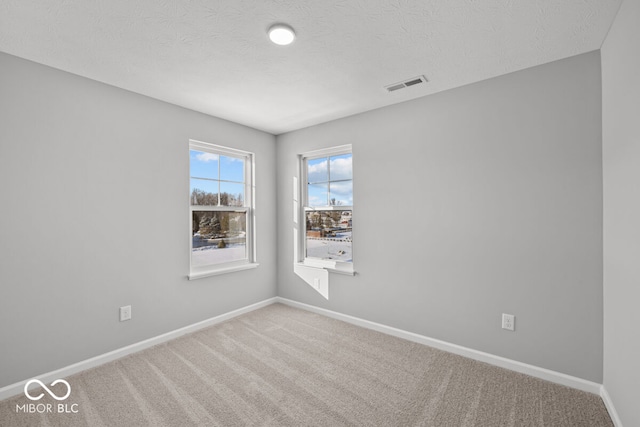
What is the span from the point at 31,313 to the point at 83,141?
Answer: 1394mm

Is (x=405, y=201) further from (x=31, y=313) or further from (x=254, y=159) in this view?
(x=31, y=313)

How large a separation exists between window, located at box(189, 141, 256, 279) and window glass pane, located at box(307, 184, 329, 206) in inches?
31.6

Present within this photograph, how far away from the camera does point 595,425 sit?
1739 mm

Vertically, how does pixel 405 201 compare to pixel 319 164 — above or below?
below

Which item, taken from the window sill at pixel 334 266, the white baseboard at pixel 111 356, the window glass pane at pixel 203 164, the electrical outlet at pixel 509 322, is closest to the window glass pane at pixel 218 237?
the window glass pane at pixel 203 164

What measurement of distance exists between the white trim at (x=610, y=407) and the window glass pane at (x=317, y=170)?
3.09 m

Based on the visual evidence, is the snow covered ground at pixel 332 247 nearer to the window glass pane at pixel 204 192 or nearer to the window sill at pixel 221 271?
the window sill at pixel 221 271

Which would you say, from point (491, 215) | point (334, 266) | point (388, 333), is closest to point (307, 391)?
point (388, 333)

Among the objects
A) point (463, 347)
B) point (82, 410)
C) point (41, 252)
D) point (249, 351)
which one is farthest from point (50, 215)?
point (463, 347)

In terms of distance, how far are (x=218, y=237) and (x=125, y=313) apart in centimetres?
122

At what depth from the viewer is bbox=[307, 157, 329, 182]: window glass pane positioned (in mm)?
3805

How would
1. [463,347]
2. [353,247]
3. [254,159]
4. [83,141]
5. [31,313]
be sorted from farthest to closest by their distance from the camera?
[254,159] < [353,247] < [463,347] < [83,141] < [31,313]

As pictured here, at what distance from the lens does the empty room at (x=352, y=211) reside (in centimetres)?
176

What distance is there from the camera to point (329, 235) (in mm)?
3754
